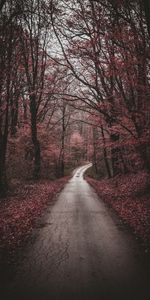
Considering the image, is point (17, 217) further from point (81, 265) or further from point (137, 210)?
point (137, 210)

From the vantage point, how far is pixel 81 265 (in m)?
4.98

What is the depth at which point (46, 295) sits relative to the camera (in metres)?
3.90

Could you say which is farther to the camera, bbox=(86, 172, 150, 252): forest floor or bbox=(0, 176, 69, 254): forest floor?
bbox=(86, 172, 150, 252): forest floor

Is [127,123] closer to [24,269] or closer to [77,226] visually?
[77,226]

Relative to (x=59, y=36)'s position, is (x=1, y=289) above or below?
below

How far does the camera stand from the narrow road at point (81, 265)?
3.98 metres

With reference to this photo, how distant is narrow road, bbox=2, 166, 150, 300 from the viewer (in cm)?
398

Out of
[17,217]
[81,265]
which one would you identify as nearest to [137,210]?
[17,217]

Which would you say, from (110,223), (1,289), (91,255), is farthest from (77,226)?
(1,289)

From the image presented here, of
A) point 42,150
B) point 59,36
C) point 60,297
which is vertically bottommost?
point 60,297

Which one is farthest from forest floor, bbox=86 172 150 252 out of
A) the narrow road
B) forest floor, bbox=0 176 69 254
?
forest floor, bbox=0 176 69 254

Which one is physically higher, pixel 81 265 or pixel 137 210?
pixel 137 210

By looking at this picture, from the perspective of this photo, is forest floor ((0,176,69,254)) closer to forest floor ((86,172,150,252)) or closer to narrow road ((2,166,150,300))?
narrow road ((2,166,150,300))

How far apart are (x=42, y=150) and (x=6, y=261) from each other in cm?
1943
